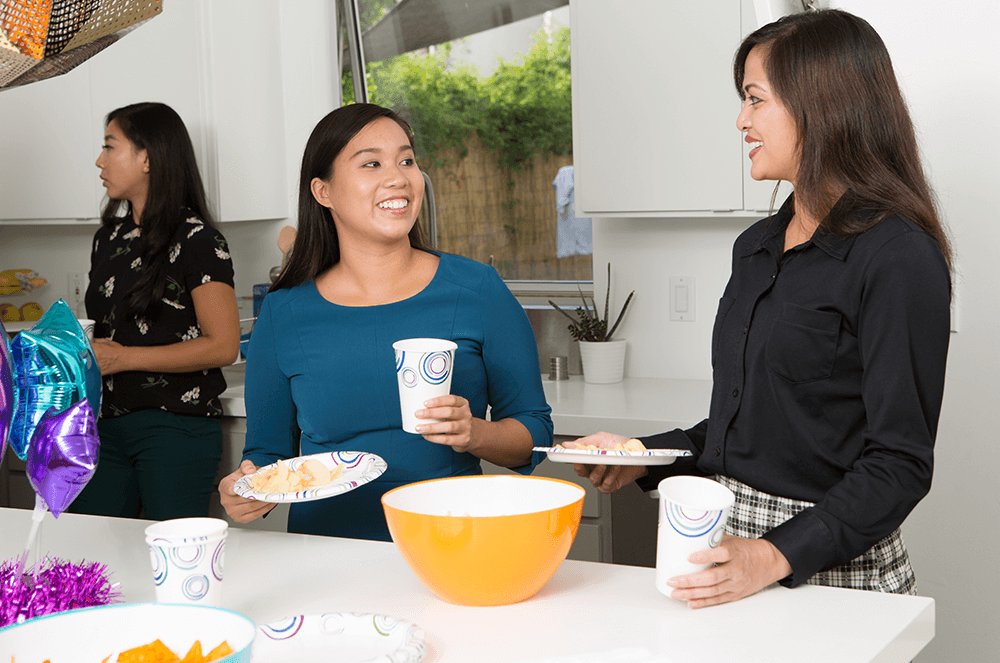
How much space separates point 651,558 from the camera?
2436 millimetres

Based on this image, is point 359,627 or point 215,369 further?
point 215,369

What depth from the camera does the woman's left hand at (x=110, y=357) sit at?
2.42 meters

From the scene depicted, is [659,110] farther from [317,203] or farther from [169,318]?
[169,318]

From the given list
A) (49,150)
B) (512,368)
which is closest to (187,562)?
(512,368)

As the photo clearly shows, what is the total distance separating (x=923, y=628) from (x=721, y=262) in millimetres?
1865

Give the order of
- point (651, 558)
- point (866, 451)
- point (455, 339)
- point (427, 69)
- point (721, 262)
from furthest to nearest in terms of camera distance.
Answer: point (427, 69)
point (721, 262)
point (651, 558)
point (455, 339)
point (866, 451)

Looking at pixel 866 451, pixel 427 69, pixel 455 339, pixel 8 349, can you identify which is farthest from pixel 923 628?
pixel 427 69

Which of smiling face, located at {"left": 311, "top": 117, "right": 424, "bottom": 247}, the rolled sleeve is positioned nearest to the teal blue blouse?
the rolled sleeve

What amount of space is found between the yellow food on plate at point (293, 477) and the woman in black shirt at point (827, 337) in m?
0.36

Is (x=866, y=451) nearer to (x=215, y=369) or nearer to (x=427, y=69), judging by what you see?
(x=215, y=369)

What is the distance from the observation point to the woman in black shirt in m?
1.14

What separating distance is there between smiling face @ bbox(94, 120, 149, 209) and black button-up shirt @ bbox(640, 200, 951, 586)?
5.84ft

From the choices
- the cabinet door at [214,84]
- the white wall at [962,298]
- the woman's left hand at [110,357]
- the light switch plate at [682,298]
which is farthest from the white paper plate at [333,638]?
the cabinet door at [214,84]

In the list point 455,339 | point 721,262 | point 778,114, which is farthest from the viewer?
point 721,262
